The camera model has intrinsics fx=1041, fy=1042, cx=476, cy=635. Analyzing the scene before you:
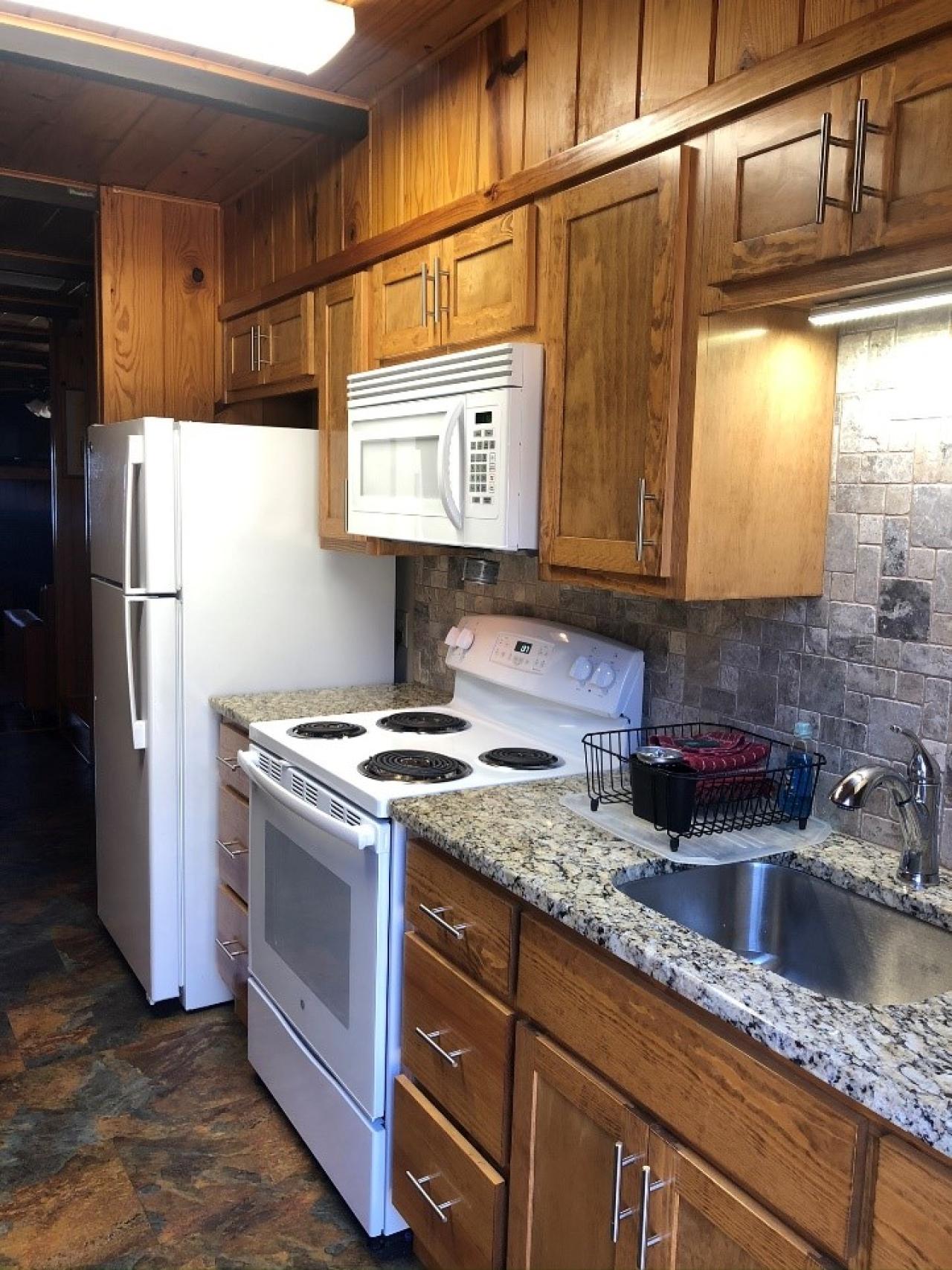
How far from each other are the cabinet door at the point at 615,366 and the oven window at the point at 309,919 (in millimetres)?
825

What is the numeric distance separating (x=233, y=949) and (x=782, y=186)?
231cm

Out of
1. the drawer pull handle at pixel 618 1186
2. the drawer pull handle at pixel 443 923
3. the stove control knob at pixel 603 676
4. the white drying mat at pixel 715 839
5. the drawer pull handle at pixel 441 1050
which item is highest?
the stove control knob at pixel 603 676

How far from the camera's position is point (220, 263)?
365 cm

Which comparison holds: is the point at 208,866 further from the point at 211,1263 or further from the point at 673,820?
the point at 673,820

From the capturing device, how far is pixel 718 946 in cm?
138

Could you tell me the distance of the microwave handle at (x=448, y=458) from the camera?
2152 mm

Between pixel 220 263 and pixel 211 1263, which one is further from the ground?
pixel 220 263

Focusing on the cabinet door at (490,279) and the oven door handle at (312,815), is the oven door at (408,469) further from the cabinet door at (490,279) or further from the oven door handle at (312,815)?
the oven door handle at (312,815)

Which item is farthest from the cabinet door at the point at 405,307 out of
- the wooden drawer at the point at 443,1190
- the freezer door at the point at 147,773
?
the wooden drawer at the point at 443,1190

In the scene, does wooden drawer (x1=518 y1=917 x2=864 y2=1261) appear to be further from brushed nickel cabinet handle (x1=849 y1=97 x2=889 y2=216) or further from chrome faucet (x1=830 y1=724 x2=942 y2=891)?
brushed nickel cabinet handle (x1=849 y1=97 x2=889 y2=216)

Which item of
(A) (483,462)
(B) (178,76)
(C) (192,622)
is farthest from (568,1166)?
(B) (178,76)

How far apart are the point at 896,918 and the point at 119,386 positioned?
2983 millimetres

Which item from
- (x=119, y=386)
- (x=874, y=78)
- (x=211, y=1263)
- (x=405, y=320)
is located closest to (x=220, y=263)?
(x=119, y=386)

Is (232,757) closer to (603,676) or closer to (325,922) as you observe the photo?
(325,922)
